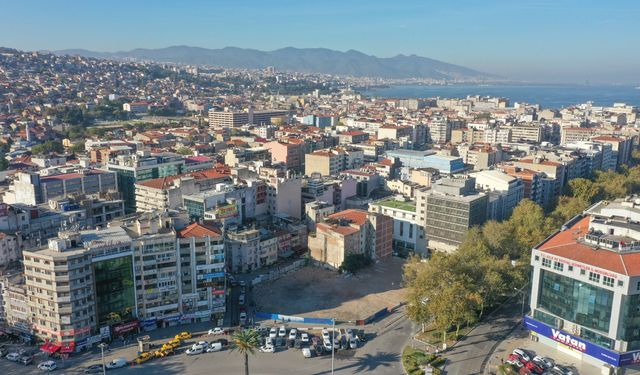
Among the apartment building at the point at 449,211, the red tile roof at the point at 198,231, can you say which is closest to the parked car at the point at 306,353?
the red tile roof at the point at 198,231

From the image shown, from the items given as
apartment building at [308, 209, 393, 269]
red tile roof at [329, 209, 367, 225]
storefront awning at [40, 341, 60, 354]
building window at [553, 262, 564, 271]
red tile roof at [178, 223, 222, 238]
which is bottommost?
storefront awning at [40, 341, 60, 354]

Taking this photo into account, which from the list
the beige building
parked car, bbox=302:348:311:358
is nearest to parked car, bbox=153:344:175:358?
the beige building

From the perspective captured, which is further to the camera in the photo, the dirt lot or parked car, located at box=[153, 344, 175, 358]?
the dirt lot

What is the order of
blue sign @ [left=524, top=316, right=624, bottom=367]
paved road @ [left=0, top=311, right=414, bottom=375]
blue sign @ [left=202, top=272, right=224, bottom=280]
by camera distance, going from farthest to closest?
blue sign @ [left=202, top=272, right=224, bottom=280] < paved road @ [left=0, top=311, right=414, bottom=375] < blue sign @ [left=524, top=316, right=624, bottom=367]

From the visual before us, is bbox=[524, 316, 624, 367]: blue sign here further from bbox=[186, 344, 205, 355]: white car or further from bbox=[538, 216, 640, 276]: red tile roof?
bbox=[186, 344, 205, 355]: white car

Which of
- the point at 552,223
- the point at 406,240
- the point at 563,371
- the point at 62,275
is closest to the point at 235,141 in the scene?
the point at 406,240

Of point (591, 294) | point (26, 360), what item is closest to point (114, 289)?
point (26, 360)

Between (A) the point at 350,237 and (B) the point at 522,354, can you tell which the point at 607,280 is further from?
(A) the point at 350,237
